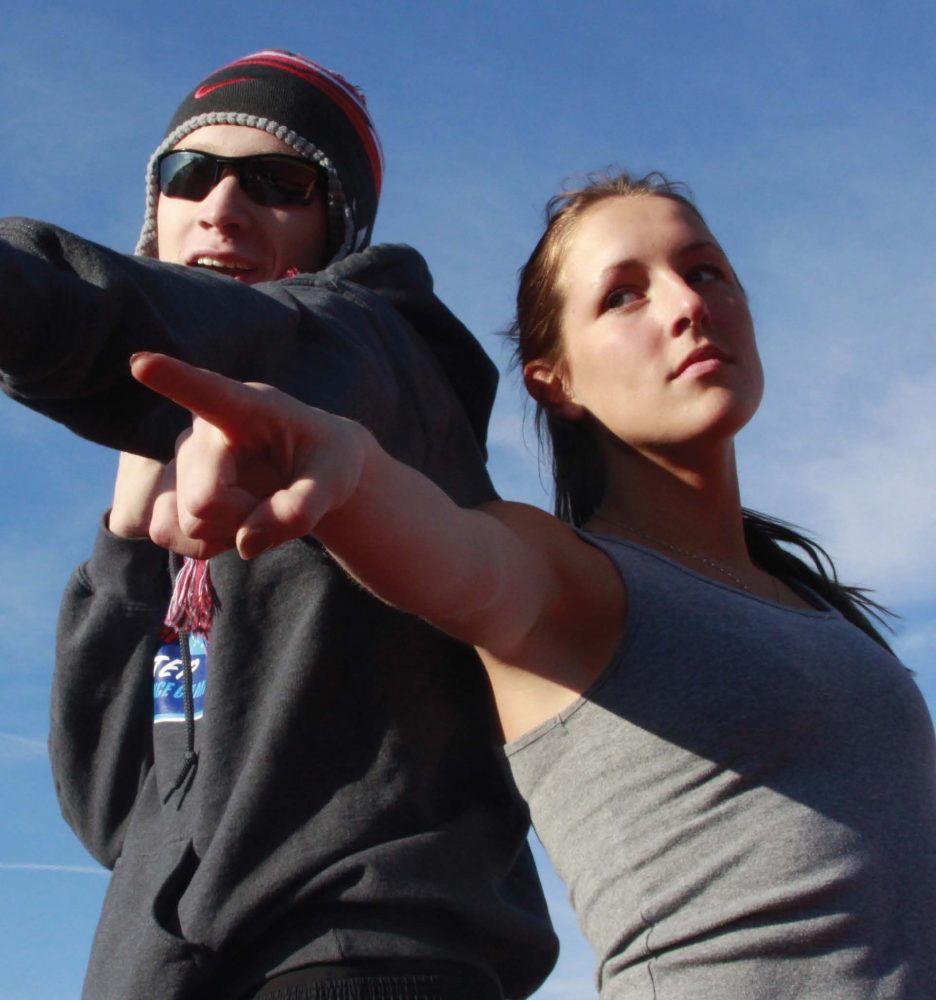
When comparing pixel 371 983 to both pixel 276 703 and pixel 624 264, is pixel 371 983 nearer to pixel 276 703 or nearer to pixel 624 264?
pixel 276 703

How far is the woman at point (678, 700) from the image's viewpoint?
1.88m

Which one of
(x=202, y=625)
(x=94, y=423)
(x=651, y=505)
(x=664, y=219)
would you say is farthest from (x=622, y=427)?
(x=94, y=423)

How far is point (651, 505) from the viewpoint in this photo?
2.71m

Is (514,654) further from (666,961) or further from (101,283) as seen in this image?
(101,283)

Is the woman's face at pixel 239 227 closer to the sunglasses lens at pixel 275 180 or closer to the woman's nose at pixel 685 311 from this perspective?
the sunglasses lens at pixel 275 180

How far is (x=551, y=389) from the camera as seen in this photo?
2941 mm

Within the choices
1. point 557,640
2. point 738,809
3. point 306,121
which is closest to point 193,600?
point 557,640

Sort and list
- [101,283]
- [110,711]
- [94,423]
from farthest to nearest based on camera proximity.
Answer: [110,711] → [94,423] → [101,283]

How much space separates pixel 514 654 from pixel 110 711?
748 mm

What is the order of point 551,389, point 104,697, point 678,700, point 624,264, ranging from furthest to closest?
point 551,389 → point 624,264 → point 104,697 → point 678,700

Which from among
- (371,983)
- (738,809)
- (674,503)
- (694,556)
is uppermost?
(674,503)

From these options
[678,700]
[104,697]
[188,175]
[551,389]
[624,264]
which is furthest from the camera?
[551,389]

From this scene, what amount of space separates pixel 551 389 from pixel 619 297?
29 centimetres

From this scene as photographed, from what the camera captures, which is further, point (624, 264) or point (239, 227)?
point (624, 264)
